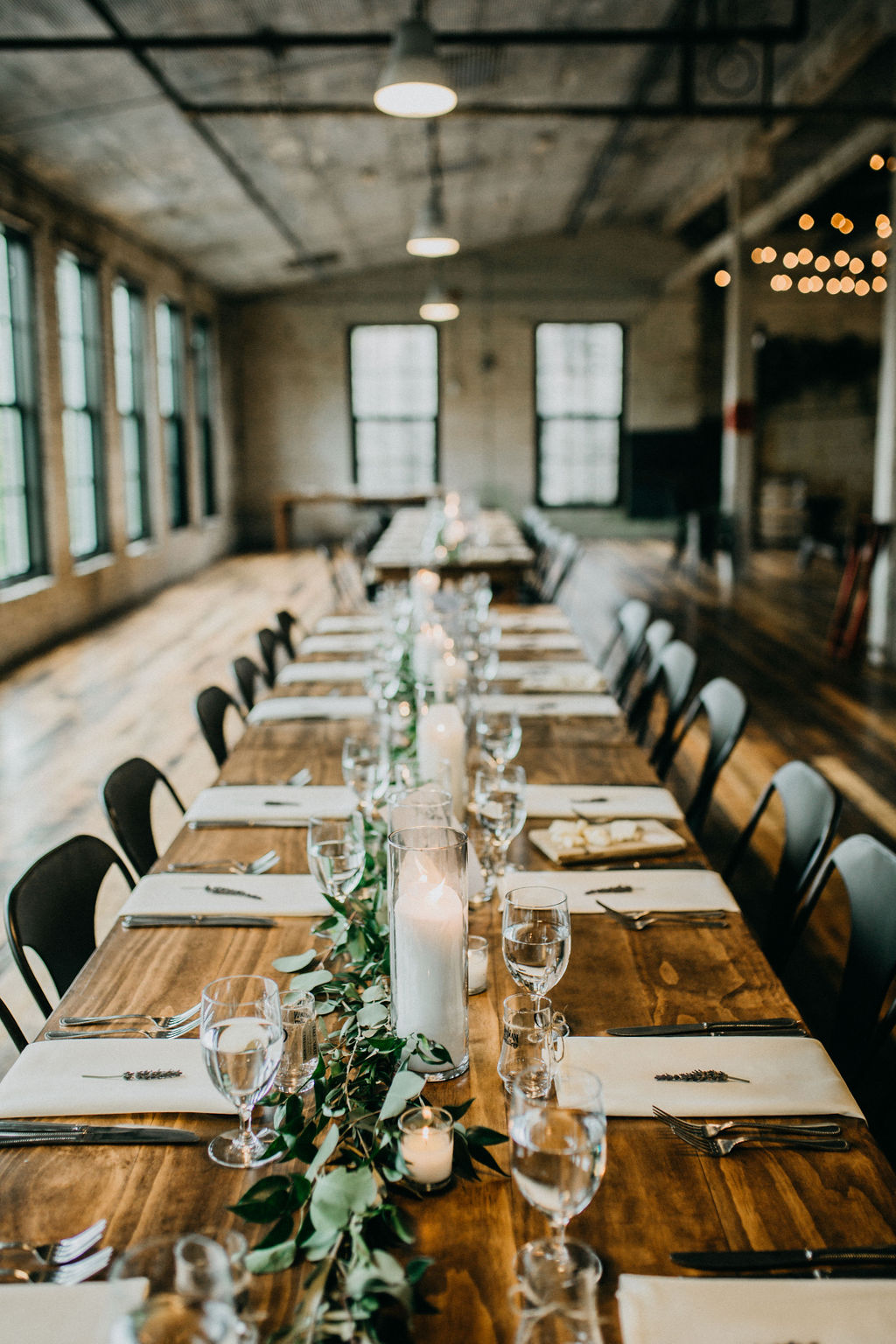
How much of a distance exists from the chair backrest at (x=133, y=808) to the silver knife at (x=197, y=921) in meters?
0.47

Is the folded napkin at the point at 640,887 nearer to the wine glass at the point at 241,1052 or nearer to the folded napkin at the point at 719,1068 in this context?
the folded napkin at the point at 719,1068

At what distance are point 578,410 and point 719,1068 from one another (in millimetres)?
15050

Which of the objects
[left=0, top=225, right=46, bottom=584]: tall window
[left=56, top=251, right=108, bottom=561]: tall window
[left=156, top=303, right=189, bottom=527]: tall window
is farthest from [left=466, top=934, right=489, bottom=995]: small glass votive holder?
[left=156, top=303, right=189, bottom=527]: tall window

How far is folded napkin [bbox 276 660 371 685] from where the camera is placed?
12.4ft

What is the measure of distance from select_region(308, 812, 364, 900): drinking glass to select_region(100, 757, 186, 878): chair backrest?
0.78m

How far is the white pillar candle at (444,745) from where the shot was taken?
2148 millimetres

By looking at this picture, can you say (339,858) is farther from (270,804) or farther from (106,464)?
(106,464)

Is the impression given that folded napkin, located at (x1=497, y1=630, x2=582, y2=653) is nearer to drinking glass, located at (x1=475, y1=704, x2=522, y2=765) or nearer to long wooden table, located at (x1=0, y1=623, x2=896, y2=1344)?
drinking glass, located at (x1=475, y1=704, x2=522, y2=765)

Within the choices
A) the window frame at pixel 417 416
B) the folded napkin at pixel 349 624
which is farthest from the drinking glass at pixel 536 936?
the window frame at pixel 417 416

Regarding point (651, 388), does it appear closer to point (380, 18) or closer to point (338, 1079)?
point (380, 18)

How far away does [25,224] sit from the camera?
7777 mm

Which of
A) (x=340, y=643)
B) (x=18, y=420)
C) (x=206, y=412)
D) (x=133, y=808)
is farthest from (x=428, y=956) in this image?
(x=206, y=412)

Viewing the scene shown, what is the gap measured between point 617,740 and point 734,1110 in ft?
5.66

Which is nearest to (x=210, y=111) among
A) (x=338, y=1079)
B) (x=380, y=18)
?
(x=380, y=18)
